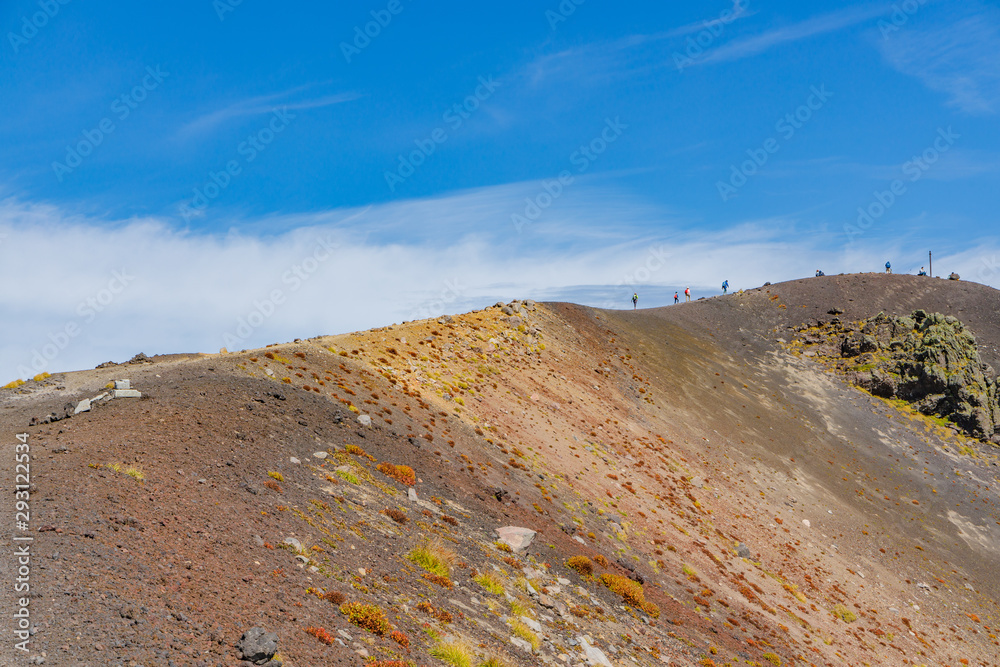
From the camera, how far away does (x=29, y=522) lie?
48.7ft

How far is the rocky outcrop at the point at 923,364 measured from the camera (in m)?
73.9

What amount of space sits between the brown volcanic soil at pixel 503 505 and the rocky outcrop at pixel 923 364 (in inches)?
236

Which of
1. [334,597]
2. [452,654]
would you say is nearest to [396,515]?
[334,597]

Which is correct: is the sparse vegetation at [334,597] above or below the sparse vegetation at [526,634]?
above

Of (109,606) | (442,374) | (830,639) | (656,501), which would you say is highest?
(442,374)

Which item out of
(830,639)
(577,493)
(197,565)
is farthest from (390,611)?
(830,639)

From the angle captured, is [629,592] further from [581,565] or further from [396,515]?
[396,515]

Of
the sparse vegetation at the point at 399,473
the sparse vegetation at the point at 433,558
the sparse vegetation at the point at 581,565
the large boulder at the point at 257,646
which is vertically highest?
the sparse vegetation at the point at 399,473

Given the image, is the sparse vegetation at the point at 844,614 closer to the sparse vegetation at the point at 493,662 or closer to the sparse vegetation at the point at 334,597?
the sparse vegetation at the point at 493,662

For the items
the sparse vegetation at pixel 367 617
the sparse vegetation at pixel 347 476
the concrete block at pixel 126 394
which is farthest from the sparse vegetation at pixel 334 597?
the concrete block at pixel 126 394

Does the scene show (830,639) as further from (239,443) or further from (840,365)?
(840,365)

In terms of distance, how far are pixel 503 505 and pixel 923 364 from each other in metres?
71.4

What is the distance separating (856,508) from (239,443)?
5018cm

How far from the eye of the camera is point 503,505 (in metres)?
28.0
